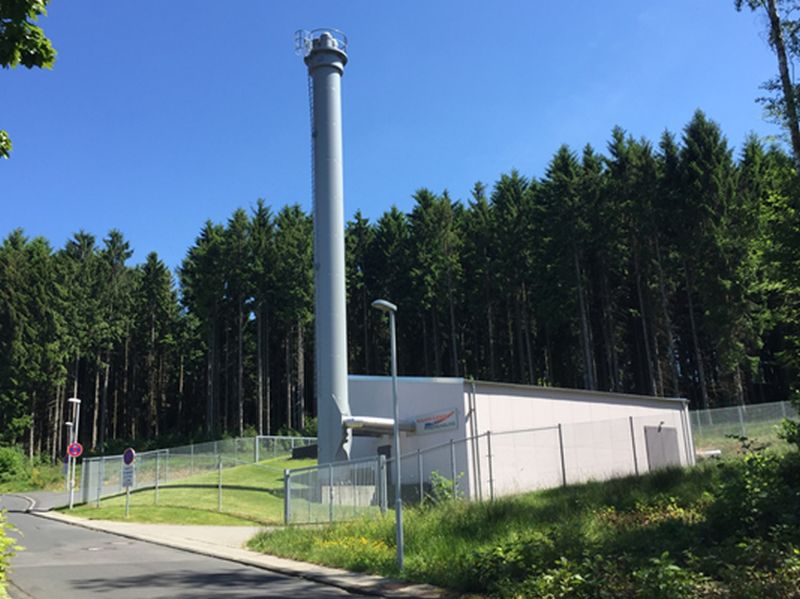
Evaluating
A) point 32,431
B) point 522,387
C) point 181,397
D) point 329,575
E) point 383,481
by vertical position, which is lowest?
point 329,575

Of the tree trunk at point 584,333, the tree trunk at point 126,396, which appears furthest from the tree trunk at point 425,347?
the tree trunk at point 126,396

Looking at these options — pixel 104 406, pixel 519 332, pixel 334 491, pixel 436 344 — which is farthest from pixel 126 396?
pixel 334 491

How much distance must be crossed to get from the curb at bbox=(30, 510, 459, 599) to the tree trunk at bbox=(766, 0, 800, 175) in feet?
44.4

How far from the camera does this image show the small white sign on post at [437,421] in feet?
92.1

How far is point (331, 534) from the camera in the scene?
17.5 meters

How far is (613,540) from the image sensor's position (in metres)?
11.6

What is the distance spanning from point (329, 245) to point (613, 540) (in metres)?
25.1

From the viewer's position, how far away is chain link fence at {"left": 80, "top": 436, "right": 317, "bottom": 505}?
117ft

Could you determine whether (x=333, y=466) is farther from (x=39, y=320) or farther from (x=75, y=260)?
(x=75, y=260)

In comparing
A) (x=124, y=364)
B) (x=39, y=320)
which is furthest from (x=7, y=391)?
(x=124, y=364)

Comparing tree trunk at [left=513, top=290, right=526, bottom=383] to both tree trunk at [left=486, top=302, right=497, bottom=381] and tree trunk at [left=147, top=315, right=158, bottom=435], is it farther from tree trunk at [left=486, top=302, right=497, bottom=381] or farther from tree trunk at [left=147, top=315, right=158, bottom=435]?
tree trunk at [left=147, top=315, right=158, bottom=435]

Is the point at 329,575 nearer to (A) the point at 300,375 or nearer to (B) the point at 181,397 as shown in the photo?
(A) the point at 300,375

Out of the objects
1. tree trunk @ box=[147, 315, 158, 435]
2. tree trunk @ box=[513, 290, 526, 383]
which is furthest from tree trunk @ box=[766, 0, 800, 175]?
tree trunk @ box=[147, 315, 158, 435]

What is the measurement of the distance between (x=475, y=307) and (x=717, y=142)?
25.8 metres
